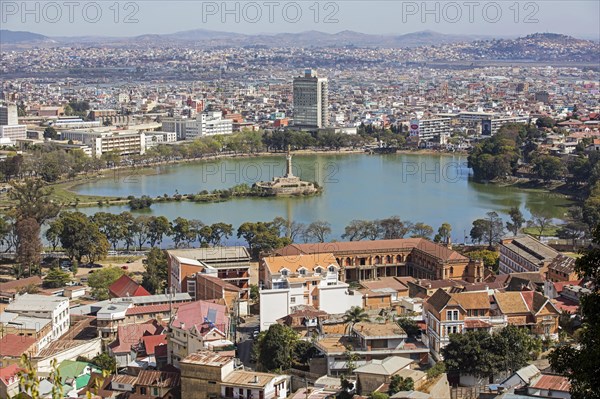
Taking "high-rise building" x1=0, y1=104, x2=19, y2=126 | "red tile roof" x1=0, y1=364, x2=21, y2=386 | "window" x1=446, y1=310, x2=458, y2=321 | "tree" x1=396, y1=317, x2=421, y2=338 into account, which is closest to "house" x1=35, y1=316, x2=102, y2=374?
"red tile roof" x1=0, y1=364, x2=21, y2=386

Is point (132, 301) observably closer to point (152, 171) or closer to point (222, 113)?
point (152, 171)

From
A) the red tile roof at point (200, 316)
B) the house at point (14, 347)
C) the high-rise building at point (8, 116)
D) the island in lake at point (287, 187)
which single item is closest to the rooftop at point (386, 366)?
the red tile roof at point (200, 316)

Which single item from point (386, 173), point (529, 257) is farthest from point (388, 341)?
point (386, 173)

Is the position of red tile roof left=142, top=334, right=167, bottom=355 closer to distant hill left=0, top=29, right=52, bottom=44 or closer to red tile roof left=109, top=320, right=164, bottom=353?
red tile roof left=109, top=320, right=164, bottom=353

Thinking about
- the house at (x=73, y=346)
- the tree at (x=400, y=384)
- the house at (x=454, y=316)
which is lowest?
the house at (x=73, y=346)

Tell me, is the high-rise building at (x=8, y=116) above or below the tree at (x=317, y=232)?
above

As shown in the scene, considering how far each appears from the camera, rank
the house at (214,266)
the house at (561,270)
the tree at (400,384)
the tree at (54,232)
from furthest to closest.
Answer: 1. the tree at (54,232)
2. the house at (214,266)
3. the house at (561,270)
4. the tree at (400,384)

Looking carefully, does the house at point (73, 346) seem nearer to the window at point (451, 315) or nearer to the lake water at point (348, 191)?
the window at point (451, 315)
